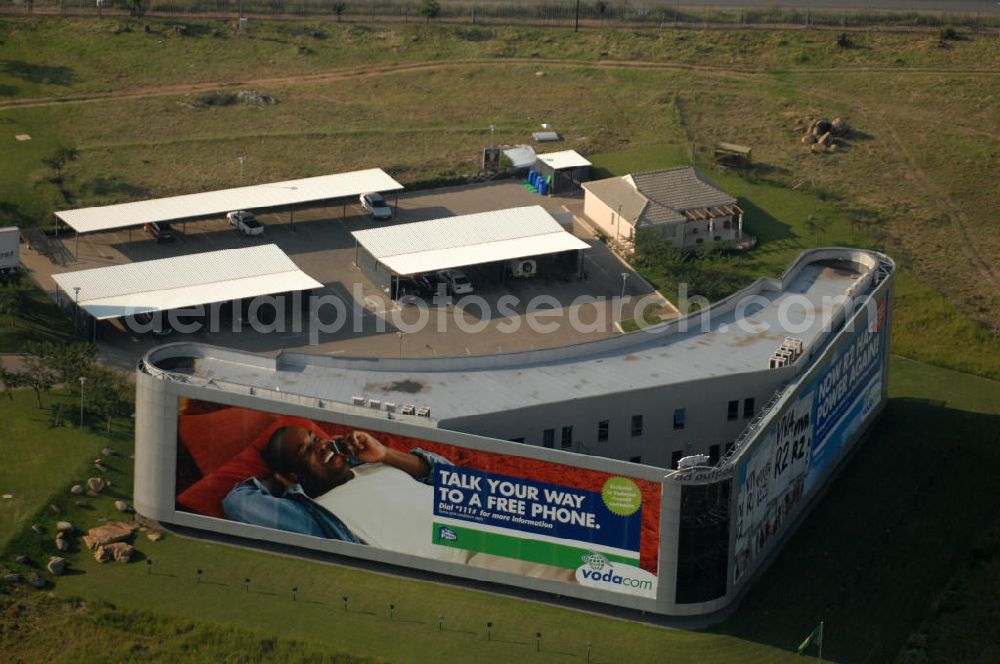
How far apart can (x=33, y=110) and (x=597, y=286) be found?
61.6m

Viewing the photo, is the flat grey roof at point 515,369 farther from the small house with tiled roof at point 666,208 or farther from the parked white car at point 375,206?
the parked white car at point 375,206

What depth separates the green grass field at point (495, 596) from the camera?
81812 mm

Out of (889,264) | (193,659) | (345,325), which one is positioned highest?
(889,264)

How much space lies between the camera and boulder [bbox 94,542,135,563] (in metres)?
87.8

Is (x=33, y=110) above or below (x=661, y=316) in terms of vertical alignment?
above

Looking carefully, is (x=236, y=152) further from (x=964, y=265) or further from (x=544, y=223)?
(x=964, y=265)

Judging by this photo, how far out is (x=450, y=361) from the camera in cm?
9281

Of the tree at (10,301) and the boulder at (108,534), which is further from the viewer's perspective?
the tree at (10,301)

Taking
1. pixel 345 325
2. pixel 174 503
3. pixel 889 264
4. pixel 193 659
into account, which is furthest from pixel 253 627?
pixel 889 264

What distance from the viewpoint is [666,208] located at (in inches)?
5399

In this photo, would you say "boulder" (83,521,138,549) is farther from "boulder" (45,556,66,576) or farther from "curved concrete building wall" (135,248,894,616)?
"boulder" (45,556,66,576)

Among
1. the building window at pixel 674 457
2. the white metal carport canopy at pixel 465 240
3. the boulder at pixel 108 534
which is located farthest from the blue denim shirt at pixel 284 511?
the white metal carport canopy at pixel 465 240

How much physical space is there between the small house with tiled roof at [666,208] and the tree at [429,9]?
48.0m

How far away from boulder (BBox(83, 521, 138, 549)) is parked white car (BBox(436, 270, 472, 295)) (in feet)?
136
